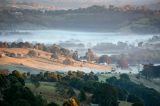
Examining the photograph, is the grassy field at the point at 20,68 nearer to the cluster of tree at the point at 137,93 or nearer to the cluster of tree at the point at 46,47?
the cluster of tree at the point at 46,47

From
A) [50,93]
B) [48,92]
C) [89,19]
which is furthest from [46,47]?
[50,93]

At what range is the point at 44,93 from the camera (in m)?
68.4

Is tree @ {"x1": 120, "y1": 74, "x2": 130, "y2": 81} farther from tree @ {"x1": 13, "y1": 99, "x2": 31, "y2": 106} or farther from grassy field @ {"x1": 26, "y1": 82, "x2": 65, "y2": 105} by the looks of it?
tree @ {"x1": 13, "y1": 99, "x2": 31, "y2": 106}

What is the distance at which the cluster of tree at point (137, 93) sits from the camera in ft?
250

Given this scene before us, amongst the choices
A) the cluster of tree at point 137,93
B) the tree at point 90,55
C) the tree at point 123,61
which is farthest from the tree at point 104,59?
the cluster of tree at point 137,93

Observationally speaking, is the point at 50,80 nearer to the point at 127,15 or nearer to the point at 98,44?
the point at 98,44

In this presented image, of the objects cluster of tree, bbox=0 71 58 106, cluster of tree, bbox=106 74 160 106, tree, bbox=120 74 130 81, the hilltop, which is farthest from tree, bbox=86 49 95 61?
cluster of tree, bbox=0 71 58 106

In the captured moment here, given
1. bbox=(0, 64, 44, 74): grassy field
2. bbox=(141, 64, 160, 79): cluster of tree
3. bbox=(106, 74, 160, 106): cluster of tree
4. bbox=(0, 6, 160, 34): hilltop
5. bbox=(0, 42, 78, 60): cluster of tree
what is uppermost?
bbox=(0, 6, 160, 34): hilltop

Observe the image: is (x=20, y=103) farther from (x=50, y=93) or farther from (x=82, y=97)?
(x=82, y=97)

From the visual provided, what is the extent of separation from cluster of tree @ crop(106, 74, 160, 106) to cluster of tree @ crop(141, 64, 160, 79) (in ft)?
25.6

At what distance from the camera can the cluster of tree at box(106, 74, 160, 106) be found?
76.2 metres

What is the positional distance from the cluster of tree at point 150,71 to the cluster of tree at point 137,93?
25.6 ft

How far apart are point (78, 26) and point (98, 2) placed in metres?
16.0

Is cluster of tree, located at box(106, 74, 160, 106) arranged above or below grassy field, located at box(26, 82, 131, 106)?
below
